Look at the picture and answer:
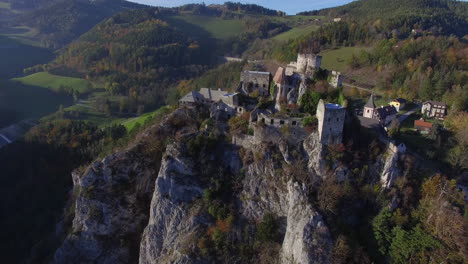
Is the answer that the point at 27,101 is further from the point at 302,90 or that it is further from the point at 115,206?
the point at 302,90

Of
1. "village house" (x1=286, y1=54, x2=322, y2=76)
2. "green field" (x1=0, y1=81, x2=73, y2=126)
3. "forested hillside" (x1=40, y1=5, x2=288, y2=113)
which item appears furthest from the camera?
"forested hillside" (x1=40, y1=5, x2=288, y2=113)

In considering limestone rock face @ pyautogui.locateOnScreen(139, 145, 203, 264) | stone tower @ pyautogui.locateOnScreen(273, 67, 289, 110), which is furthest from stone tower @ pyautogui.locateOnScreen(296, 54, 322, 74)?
limestone rock face @ pyautogui.locateOnScreen(139, 145, 203, 264)

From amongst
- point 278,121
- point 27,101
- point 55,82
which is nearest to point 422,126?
point 278,121

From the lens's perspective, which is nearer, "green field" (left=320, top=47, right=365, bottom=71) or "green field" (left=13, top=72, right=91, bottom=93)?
"green field" (left=320, top=47, right=365, bottom=71)

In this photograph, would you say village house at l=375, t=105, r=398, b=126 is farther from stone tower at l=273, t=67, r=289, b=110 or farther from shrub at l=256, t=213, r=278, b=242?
shrub at l=256, t=213, r=278, b=242

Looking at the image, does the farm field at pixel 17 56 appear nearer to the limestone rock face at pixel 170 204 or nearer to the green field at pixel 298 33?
the green field at pixel 298 33

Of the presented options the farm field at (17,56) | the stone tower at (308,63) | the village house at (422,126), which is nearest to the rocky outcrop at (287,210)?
the stone tower at (308,63)

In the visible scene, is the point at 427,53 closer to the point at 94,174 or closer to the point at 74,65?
the point at 94,174
